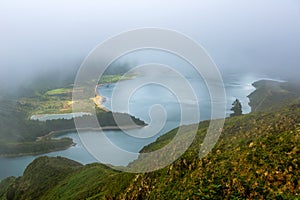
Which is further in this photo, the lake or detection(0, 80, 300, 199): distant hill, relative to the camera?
the lake

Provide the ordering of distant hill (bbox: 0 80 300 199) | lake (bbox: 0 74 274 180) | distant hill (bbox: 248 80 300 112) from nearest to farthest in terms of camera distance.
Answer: distant hill (bbox: 0 80 300 199) < lake (bbox: 0 74 274 180) < distant hill (bbox: 248 80 300 112)

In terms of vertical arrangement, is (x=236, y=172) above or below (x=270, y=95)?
above

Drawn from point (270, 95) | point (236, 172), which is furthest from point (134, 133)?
point (270, 95)

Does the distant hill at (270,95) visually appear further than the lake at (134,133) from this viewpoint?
Yes

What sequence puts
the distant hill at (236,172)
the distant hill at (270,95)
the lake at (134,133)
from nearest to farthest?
1. the distant hill at (236,172)
2. the lake at (134,133)
3. the distant hill at (270,95)

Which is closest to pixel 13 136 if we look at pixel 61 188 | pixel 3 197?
pixel 3 197

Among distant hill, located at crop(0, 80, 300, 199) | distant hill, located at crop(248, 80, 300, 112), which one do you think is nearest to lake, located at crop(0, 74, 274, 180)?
distant hill, located at crop(248, 80, 300, 112)

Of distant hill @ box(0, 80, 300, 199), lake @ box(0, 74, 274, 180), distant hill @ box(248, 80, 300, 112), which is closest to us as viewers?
distant hill @ box(0, 80, 300, 199)

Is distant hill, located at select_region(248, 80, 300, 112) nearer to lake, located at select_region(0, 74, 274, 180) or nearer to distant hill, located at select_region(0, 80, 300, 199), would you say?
lake, located at select_region(0, 74, 274, 180)

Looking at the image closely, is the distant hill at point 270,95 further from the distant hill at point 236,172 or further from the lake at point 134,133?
the distant hill at point 236,172

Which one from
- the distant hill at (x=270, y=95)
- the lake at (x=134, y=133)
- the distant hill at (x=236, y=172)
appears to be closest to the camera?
the distant hill at (x=236, y=172)

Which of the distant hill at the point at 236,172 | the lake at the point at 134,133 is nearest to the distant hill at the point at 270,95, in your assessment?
the lake at the point at 134,133

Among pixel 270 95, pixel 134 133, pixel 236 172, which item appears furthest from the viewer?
pixel 270 95

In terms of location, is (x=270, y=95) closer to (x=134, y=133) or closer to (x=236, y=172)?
(x=134, y=133)
